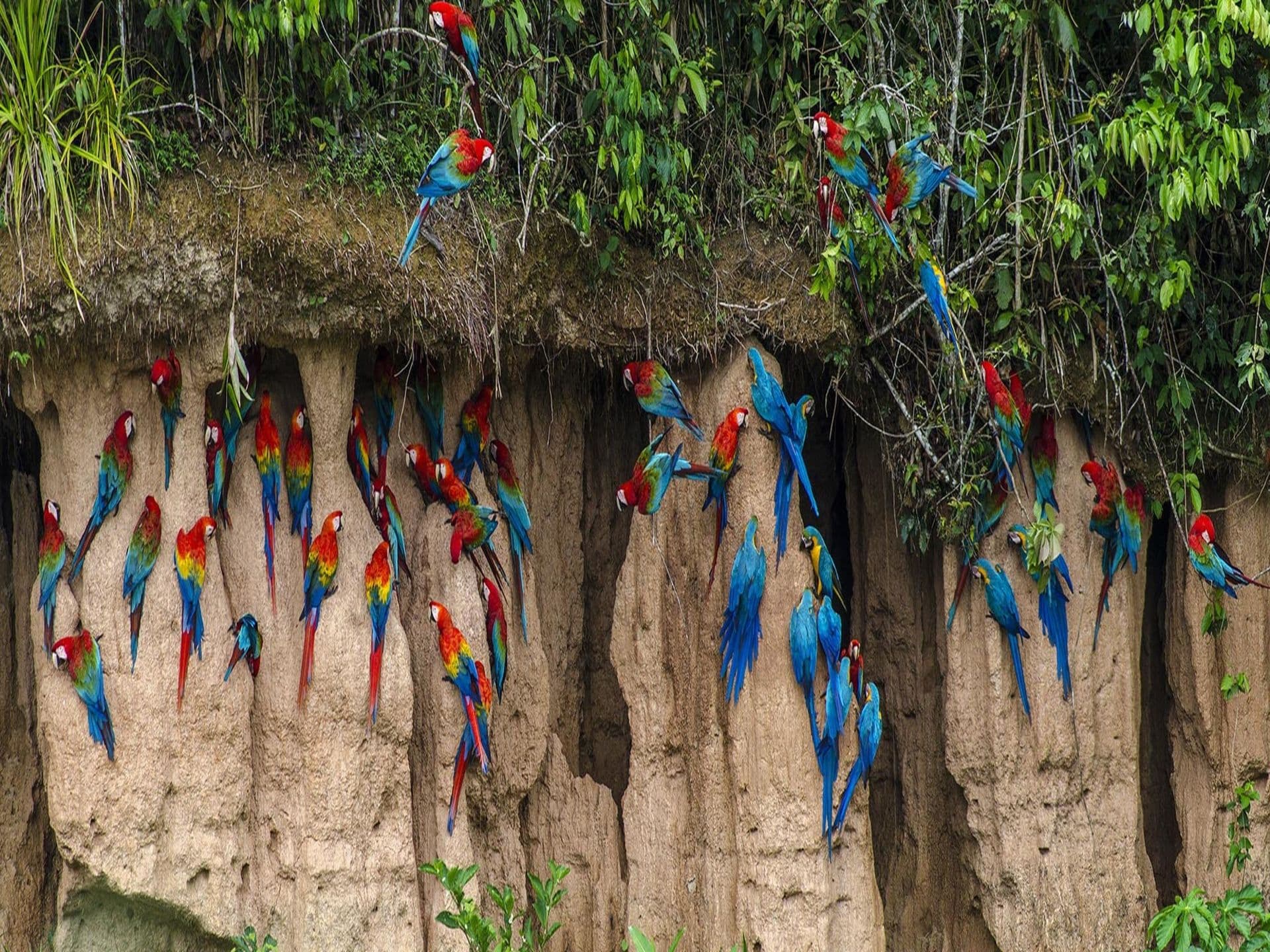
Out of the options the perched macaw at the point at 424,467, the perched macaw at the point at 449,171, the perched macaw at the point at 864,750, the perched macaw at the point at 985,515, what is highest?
the perched macaw at the point at 449,171

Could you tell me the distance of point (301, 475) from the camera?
5305 millimetres

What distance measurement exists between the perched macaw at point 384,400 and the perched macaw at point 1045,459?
256cm

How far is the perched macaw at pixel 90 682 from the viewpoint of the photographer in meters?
5.02

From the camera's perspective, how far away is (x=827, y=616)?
5.57 meters

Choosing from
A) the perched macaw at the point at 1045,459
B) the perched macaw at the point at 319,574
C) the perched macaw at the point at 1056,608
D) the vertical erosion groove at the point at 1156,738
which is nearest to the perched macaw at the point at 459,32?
the perched macaw at the point at 319,574

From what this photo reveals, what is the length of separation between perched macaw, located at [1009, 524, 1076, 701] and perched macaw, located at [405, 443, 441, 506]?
7.44 ft

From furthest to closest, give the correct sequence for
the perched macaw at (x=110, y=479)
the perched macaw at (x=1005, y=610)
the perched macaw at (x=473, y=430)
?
the perched macaw at (x=1005, y=610)
the perched macaw at (x=473, y=430)
the perched macaw at (x=110, y=479)

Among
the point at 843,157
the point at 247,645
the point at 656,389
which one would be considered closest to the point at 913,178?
the point at 843,157

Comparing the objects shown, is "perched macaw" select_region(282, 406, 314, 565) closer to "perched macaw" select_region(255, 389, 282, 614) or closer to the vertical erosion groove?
"perched macaw" select_region(255, 389, 282, 614)

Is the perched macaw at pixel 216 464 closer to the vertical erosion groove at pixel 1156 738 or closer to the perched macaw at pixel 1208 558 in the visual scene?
the perched macaw at pixel 1208 558

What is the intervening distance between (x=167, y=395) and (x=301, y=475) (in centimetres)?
53

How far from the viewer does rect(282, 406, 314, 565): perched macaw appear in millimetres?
5293

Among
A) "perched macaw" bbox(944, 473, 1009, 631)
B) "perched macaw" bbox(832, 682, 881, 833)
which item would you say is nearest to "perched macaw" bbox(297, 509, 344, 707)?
"perched macaw" bbox(832, 682, 881, 833)

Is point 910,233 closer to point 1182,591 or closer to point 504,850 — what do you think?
point 1182,591
